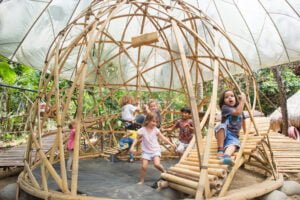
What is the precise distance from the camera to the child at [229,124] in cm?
403

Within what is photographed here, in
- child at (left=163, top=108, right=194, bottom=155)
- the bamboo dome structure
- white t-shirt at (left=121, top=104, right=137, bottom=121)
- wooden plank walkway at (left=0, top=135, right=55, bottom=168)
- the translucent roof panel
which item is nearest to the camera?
wooden plank walkway at (left=0, top=135, right=55, bottom=168)

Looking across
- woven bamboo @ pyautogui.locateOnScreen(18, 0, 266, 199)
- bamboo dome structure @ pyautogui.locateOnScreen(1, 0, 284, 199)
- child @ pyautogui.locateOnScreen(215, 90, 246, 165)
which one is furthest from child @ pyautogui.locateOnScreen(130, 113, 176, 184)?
bamboo dome structure @ pyautogui.locateOnScreen(1, 0, 284, 199)

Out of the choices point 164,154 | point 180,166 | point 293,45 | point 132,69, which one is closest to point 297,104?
point 293,45

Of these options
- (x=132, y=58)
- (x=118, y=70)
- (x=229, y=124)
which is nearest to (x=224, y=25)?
(x=132, y=58)

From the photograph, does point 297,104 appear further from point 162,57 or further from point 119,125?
point 119,125

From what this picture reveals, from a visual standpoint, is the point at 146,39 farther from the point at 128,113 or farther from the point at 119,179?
the point at 128,113

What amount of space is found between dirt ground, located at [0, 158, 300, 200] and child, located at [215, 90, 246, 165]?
670 mm

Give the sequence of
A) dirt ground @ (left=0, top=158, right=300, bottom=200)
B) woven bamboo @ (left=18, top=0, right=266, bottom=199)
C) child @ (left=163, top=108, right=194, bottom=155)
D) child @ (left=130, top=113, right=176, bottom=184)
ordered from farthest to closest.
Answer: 1. child @ (left=163, top=108, right=194, bottom=155)
2. child @ (left=130, top=113, right=176, bottom=184)
3. dirt ground @ (left=0, top=158, right=300, bottom=200)
4. woven bamboo @ (left=18, top=0, right=266, bottom=199)

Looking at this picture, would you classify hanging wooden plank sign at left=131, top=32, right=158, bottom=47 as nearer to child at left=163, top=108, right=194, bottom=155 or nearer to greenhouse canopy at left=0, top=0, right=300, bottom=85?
child at left=163, top=108, right=194, bottom=155

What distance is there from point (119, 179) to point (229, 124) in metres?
1.58

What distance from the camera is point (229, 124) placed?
421cm

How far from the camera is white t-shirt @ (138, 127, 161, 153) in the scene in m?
4.15

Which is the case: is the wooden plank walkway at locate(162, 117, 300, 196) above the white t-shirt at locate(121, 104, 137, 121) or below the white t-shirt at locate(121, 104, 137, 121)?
below

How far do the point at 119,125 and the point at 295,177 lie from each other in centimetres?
633
